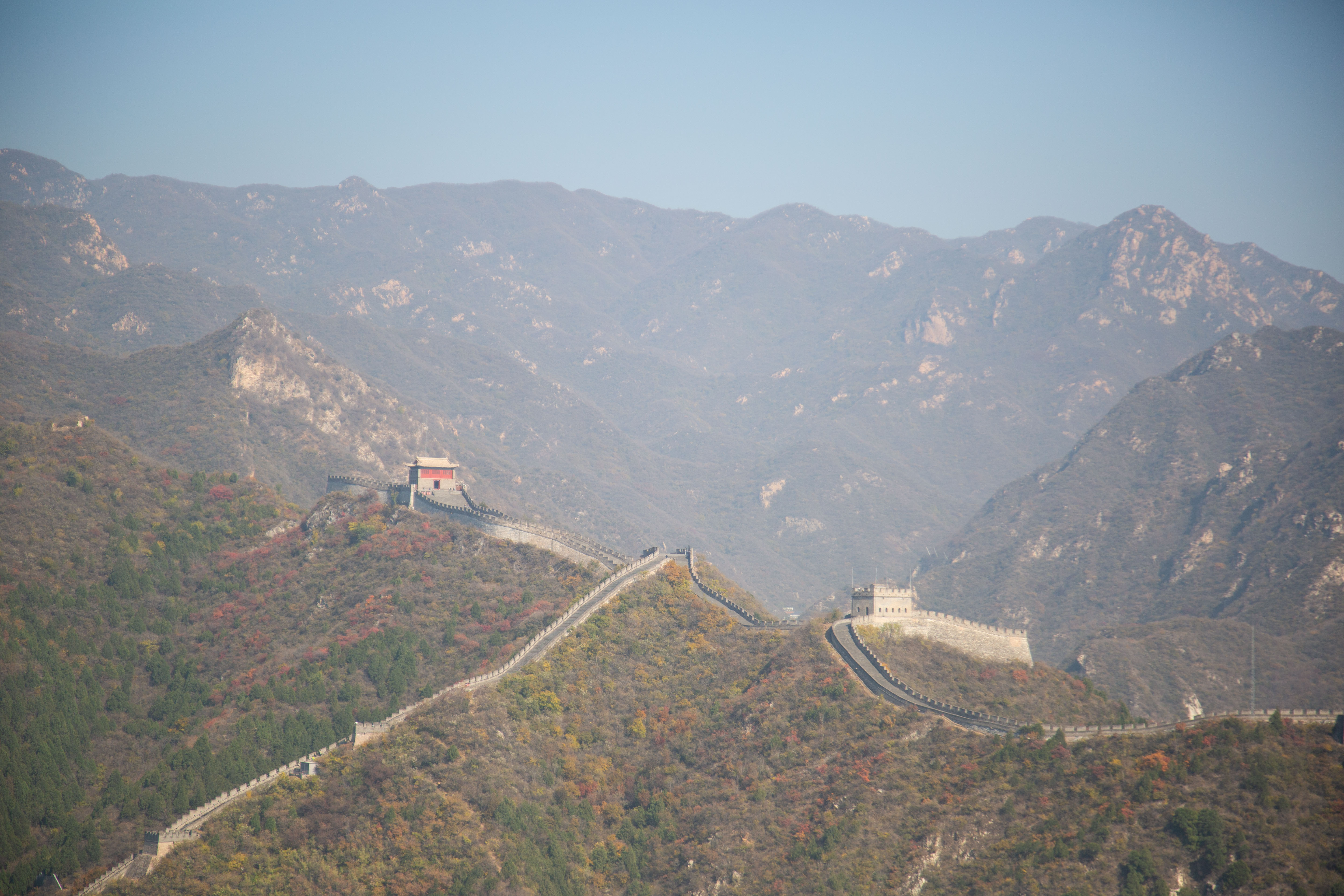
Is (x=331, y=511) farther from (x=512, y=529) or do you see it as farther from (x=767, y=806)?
(x=767, y=806)

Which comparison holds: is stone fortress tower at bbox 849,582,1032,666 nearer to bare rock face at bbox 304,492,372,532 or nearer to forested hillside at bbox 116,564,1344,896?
forested hillside at bbox 116,564,1344,896

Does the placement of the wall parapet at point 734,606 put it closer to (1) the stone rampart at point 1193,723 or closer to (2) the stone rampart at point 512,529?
(2) the stone rampart at point 512,529

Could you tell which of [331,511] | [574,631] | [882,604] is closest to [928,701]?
[882,604]

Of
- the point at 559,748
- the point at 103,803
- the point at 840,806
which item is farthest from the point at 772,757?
the point at 103,803

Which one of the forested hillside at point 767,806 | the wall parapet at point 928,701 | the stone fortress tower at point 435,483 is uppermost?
the stone fortress tower at point 435,483

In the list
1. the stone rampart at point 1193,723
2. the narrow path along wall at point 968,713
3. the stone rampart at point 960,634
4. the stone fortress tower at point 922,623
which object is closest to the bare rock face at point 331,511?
the narrow path along wall at point 968,713

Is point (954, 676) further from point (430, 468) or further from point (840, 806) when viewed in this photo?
point (430, 468)
